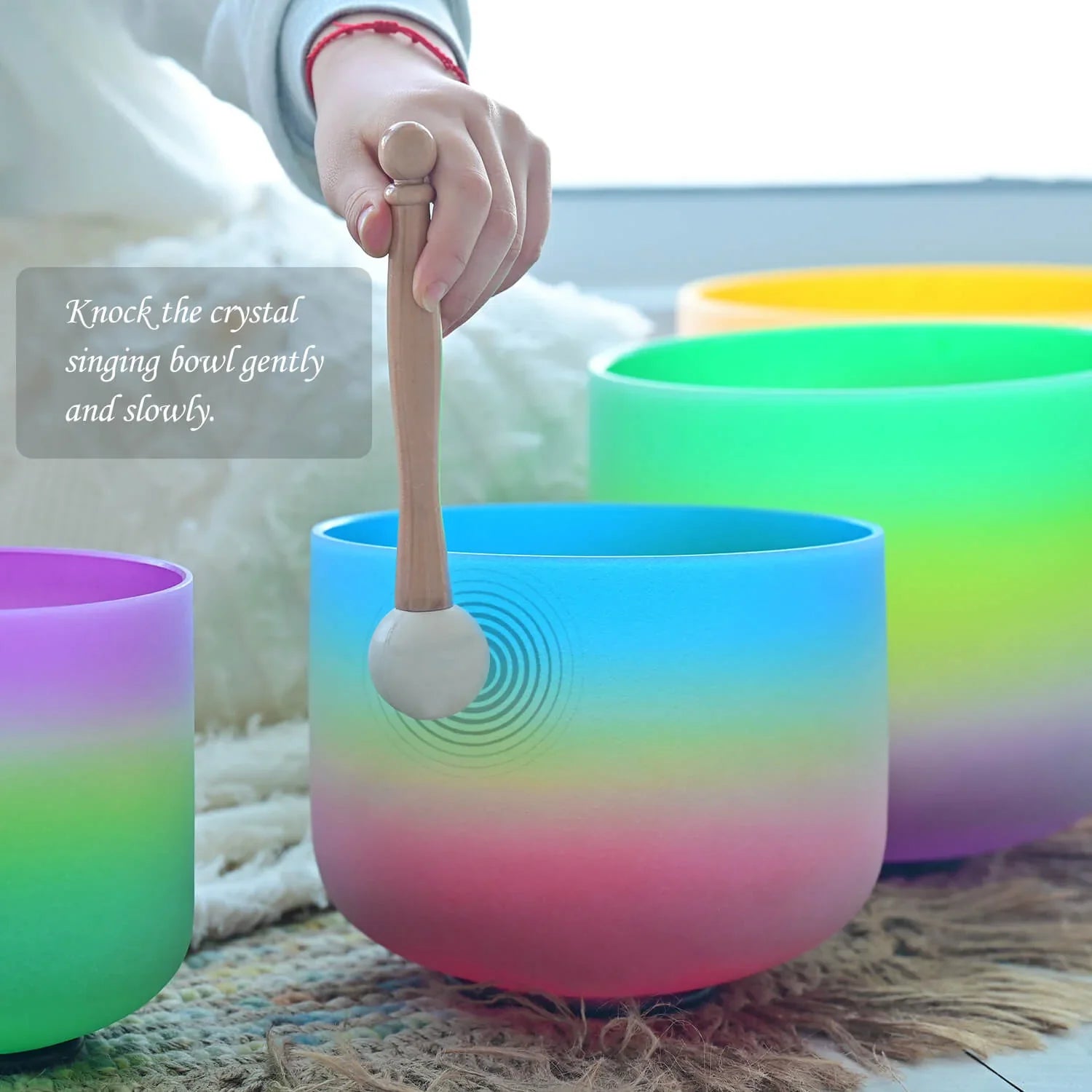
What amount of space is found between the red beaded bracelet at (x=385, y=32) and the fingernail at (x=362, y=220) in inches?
6.2

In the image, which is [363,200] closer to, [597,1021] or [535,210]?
[535,210]

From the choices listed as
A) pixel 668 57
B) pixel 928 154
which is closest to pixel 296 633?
pixel 668 57

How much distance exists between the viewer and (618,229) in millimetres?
1200

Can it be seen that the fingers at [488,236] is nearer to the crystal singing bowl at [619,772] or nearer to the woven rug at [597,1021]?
the crystal singing bowl at [619,772]

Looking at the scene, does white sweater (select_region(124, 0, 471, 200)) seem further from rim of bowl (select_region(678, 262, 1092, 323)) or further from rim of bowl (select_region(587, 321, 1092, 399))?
rim of bowl (select_region(678, 262, 1092, 323))

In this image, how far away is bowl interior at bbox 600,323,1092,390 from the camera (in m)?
0.73

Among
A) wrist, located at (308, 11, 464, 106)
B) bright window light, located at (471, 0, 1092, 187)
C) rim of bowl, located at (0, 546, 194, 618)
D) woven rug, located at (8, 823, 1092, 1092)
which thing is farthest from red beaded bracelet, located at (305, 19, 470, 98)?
bright window light, located at (471, 0, 1092, 187)

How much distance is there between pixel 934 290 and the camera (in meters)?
1.01

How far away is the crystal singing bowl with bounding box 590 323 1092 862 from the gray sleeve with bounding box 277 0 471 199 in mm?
166

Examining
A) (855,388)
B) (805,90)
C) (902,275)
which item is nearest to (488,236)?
(855,388)

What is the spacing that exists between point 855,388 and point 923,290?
11.5 inches

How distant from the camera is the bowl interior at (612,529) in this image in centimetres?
55

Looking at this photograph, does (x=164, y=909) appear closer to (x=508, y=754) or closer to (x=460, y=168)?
(x=508, y=754)

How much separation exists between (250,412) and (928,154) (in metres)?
0.78
